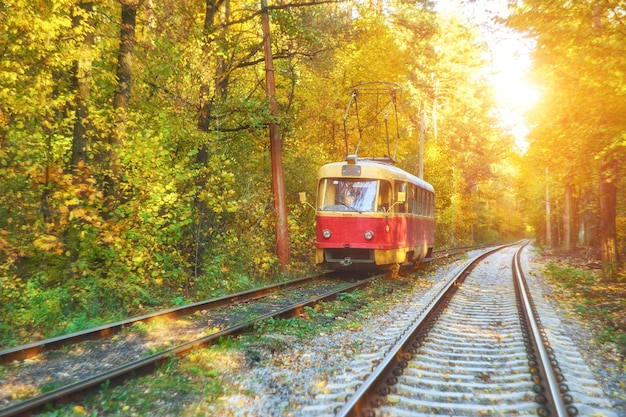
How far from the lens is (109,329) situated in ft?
24.0

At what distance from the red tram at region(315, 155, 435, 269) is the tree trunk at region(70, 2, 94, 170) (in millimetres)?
6034

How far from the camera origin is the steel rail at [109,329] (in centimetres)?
600

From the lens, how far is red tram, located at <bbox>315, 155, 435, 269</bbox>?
1352 centimetres

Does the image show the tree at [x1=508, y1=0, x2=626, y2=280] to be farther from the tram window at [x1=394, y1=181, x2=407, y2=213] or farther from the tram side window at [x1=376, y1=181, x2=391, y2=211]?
the tram side window at [x1=376, y1=181, x2=391, y2=211]

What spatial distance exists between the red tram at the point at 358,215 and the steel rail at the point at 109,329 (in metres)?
2.46

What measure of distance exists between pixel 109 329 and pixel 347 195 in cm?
775

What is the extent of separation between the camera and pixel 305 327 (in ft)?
26.1

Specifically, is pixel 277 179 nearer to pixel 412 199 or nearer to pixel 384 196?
pixel 384 196

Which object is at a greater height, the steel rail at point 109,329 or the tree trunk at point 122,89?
the tree trunk at point 122,89

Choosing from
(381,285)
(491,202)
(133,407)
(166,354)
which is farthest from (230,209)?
(491,202)

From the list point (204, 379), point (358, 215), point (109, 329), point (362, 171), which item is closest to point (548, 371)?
point (204, 379)

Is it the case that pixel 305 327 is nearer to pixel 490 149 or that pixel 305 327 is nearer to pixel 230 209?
pixel 230 209

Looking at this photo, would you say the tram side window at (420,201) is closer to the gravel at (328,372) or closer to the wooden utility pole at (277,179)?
the wooden utility pole at (277,179)

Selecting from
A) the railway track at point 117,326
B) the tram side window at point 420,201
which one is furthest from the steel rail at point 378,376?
the tram side window at point 420,201
